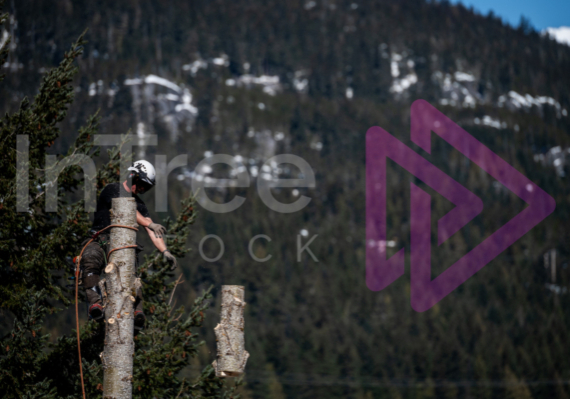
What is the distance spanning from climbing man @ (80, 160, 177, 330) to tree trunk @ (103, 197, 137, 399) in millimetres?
444

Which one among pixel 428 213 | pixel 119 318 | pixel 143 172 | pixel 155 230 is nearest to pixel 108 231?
pixel 155 230

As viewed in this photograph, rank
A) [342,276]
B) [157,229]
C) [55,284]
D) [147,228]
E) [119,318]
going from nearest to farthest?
[119,318]
[157,229]
[147,228]
[55,284]
[342,276]

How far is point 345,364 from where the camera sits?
85625 millimetres

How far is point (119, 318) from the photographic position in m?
6.68

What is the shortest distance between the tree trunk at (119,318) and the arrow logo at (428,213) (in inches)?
3974

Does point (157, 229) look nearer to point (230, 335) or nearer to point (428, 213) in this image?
point (230, 335)

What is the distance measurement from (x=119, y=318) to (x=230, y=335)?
1.30 metres

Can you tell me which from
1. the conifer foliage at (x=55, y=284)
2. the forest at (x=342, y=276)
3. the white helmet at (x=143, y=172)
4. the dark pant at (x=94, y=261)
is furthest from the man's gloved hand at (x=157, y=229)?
the forest at (x=342, y=276)

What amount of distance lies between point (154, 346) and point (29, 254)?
8.36ft

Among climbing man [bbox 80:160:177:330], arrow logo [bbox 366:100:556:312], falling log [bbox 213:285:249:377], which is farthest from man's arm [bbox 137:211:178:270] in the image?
arrow logo [bbox 366:100:556:312]

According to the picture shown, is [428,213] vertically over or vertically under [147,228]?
over

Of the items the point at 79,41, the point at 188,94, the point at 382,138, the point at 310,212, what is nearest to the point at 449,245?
the point at 310,212

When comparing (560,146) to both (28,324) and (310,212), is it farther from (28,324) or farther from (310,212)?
(28,324)

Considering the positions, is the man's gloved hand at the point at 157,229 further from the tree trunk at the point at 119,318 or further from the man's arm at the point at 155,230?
the tree trunk at the point at 119,318
